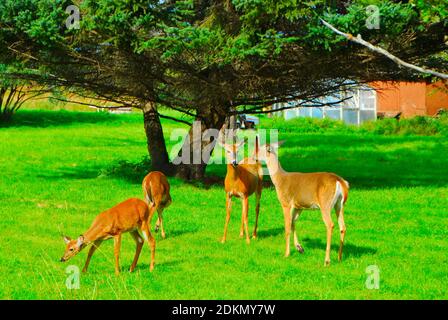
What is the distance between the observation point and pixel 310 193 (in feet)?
33.6

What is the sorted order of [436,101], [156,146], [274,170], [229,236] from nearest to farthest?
[274,170] < [229,236] < [156,146] < [436,101]

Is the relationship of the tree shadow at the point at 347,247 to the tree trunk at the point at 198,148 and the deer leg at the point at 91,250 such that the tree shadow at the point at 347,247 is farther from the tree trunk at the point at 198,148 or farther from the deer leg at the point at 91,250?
the tree trunk at the point at 198,148

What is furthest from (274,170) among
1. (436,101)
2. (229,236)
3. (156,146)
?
(436,101)

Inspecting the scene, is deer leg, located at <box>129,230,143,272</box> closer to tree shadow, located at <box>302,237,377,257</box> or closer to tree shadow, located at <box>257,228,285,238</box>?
tree shadow, located at <box>302,237,377,257</box>

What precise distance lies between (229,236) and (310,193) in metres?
2.55

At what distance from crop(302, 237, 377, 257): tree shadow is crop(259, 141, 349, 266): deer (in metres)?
0.62

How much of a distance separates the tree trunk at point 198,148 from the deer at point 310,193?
775 cm

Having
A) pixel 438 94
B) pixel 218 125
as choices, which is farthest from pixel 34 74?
pixel 438 94

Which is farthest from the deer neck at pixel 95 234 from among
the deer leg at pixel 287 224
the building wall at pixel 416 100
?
the building wall at pixel 416 100

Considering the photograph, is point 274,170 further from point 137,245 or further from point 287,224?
point 137,245

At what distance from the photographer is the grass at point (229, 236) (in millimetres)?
8930

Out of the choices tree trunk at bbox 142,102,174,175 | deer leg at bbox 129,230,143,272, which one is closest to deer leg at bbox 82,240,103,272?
deer leg at bbox 129,230,143,272

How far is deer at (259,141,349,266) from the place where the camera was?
10.0 metres

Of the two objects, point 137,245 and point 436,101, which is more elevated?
point 436,101
